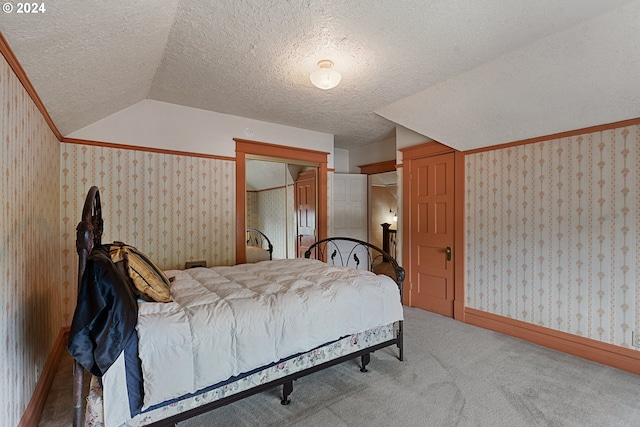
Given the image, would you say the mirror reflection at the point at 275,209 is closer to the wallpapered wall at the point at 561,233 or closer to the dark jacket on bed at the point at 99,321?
the wallpapered wall at the point at 561,233

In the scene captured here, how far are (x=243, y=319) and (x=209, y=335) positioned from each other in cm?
20

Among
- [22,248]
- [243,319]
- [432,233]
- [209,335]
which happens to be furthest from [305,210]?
[22,248]

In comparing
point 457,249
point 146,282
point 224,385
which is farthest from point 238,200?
point 457,249

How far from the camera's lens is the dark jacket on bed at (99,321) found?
1336 millimetres

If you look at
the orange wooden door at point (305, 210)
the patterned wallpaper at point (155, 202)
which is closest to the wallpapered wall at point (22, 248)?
the patterned wallpaper at point (155, 202)

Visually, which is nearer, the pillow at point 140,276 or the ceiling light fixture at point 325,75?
the pillow at point 140,276

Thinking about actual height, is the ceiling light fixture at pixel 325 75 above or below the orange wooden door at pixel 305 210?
above

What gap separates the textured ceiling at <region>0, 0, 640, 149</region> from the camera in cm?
179

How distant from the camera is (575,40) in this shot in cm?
211

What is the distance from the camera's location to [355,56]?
248 cm

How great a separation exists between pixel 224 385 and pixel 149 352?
0.49m

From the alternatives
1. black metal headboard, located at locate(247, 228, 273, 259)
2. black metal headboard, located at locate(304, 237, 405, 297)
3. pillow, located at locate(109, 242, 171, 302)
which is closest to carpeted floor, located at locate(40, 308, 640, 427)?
pillow, located at locate(109, 242, 171, 302)

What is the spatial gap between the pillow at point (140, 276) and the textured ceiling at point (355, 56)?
1.12m

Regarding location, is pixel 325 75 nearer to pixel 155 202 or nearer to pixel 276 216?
pixel 155 202
